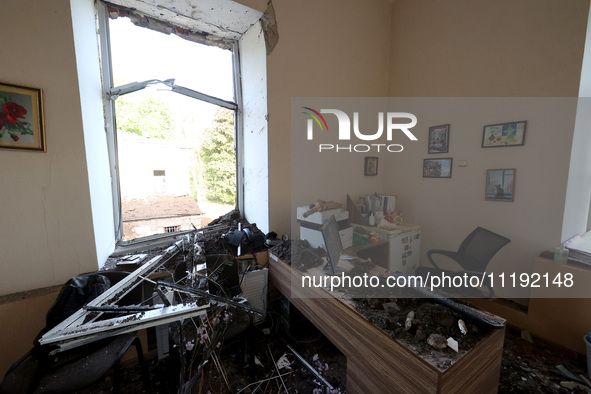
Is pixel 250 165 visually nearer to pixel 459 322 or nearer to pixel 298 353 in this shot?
pixel 298 353

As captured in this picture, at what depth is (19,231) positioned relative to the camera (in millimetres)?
1409

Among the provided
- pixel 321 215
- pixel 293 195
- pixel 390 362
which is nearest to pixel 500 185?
pixel 321 215

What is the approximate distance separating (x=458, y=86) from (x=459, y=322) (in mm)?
2638

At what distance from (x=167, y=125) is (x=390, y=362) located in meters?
2.56

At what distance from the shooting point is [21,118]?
1356 millimetres

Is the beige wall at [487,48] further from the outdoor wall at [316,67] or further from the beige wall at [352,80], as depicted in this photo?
the outdoor wall at [316,67]

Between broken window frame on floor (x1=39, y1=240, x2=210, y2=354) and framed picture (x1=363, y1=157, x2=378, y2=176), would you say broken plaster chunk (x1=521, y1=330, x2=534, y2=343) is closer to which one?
framed picture (x1=363, y1=157, x2=378, y2=176)

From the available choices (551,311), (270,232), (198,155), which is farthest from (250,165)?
(551,311)

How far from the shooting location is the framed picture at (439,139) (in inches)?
106

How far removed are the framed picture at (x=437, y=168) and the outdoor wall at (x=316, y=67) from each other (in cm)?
81

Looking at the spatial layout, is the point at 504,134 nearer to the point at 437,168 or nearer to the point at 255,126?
the point at 437,168

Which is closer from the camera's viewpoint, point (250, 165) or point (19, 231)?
point (19, 231)

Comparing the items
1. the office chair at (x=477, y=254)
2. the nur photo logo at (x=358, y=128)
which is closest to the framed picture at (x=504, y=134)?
the nur photo logo at (x=358, y=128)

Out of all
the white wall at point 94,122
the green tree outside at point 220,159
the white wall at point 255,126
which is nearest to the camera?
the white wall at point 94,122
